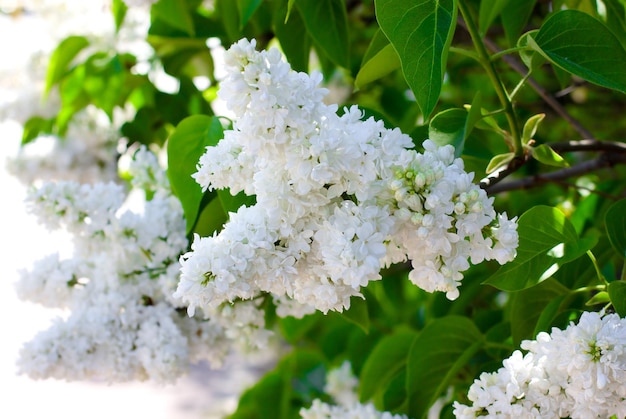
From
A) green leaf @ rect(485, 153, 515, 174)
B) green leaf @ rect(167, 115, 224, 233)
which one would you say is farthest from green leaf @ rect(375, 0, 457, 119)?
green leaf @ rect(167, 115, 224, 233)

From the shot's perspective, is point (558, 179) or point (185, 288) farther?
point (558, 179)

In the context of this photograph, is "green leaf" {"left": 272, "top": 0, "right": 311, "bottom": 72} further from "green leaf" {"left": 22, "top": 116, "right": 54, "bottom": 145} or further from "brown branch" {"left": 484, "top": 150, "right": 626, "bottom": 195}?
"green leaf" {"left": 22, "top": 116, "right": 54, "bottom": 145}

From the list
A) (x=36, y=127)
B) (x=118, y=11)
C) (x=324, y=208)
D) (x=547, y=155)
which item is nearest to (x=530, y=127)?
(x=547, y=155)

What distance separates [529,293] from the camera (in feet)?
3.27

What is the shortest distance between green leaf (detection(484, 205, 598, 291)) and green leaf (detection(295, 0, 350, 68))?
48 centimetres

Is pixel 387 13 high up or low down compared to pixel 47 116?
down

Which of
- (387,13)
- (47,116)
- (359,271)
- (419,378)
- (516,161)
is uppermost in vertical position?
(47,116)

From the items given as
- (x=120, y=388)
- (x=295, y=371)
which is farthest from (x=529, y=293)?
(x=120, y=388)

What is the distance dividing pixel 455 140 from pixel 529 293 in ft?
0.89

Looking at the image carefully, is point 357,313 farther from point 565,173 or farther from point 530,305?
point 565,173

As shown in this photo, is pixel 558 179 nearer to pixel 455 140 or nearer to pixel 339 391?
pixel 455 140

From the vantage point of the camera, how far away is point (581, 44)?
0.85m

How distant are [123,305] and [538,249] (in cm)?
68

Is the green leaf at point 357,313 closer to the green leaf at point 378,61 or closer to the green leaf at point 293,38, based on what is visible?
the green leaf at point 378,61
